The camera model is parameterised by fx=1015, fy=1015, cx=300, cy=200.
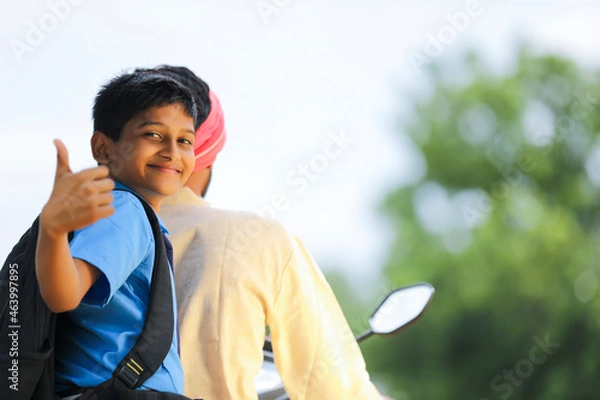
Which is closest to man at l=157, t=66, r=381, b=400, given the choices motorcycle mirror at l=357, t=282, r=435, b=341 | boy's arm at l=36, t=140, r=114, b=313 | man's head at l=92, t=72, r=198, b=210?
motorcycle mirror at l=357, t=282, r=435, b=341

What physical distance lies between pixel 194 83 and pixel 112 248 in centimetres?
106

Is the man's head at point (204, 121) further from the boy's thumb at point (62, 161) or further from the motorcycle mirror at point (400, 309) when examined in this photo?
the boy's thumb at point (62, 161)

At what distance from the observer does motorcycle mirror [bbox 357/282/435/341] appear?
2.61m

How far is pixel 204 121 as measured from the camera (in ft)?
8.18

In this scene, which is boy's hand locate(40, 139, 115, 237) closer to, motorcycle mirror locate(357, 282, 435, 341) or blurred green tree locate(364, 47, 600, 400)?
motorcycle mirror locate(357, 282, 435, 341)

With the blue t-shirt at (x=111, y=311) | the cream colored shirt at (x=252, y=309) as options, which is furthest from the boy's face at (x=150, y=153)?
the cream colored shirt at (x=252, y=309)

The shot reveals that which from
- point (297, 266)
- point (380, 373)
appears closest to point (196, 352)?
point (297, 266)

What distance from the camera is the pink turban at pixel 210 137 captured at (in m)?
2.49

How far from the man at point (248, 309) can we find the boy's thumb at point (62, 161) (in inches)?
37.8

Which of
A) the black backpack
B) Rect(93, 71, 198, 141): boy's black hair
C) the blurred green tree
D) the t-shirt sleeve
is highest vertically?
Rect(93, 71, 198, 141): boy's black hair

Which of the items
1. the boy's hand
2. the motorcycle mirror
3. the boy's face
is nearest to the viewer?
the boy's hand

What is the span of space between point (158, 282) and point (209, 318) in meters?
0.68

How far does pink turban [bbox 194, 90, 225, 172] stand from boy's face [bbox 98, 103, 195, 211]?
2.04 feet

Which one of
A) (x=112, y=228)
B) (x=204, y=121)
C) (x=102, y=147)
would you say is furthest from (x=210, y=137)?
(x=112, y=228)
